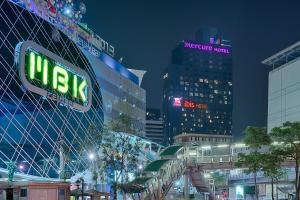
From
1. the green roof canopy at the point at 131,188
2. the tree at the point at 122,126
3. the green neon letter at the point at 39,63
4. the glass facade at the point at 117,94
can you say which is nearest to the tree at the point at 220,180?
the glass facade at the point at 117,94

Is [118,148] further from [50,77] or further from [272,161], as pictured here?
[272,161]

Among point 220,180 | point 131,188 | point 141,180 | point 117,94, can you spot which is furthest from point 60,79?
point 220,180

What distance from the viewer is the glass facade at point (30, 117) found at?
189ft

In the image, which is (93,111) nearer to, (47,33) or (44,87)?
(47,33)

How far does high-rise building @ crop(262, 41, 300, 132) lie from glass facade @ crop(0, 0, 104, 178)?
142 ft

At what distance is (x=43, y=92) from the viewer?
140 feet

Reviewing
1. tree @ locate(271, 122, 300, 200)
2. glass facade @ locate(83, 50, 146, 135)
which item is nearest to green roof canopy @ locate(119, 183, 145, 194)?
tree @ locate(271, 122, 300, 200)

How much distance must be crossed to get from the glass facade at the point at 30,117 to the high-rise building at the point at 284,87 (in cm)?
4325

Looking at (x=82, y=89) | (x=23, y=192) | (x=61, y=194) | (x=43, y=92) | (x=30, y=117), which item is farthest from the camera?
(x=30, y=117)

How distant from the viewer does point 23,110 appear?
200 ft

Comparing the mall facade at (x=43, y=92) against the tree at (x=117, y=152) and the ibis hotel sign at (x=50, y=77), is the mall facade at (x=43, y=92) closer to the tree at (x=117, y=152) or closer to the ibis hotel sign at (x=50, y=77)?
the ibis hotel sign at (x=50, y=77)

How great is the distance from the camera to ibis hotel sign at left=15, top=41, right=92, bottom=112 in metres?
43.3

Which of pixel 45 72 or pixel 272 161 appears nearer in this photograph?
pixel 45 72

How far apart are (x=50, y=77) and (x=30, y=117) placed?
19183mm
